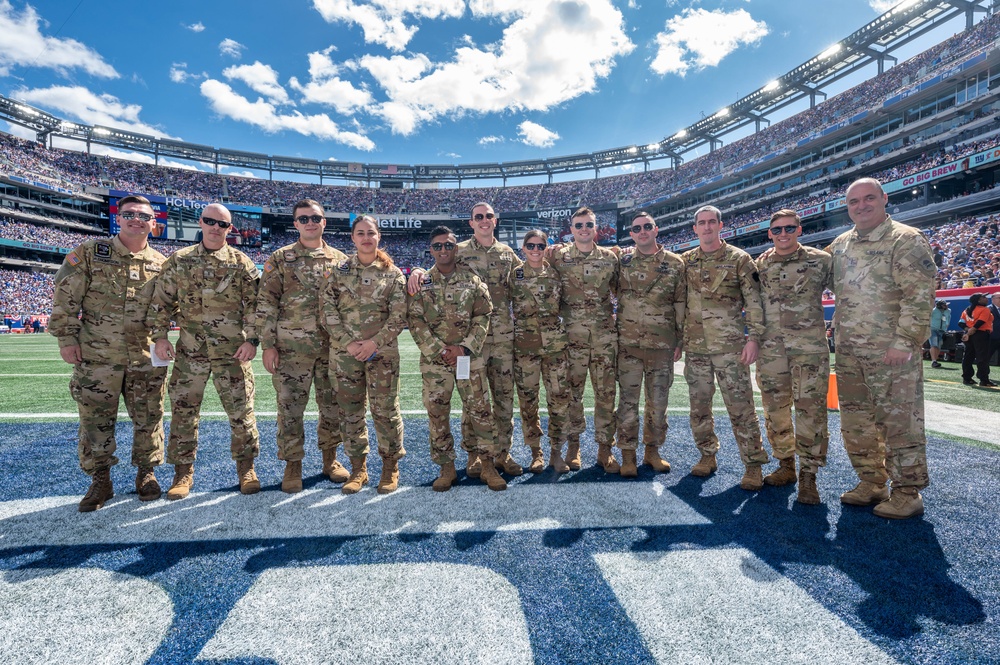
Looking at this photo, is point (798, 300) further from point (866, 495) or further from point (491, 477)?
point (491, 477)

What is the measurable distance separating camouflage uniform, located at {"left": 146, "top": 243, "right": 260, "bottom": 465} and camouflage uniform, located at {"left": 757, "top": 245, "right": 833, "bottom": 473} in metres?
4.17

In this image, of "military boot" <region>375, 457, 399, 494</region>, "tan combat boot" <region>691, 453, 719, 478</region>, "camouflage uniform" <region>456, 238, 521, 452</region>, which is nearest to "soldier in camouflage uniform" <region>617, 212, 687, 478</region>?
"tan combat boot" <region>691, 453, 719, 478</region>

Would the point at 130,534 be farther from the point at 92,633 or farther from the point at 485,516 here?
the point at 485,516

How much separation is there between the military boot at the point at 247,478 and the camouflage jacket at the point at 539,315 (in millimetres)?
2395

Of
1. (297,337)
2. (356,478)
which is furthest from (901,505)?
(297,337)

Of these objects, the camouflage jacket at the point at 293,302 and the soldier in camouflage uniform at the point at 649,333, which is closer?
the camouflage jacket at the point at 293,302

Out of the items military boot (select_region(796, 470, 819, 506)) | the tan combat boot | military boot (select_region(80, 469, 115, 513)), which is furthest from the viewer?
the tan combat boot

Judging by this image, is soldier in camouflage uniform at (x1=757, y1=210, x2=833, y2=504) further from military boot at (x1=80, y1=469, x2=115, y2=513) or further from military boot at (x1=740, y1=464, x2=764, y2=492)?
military boot at (x1=80, y1=469, x2=115, y2=513)

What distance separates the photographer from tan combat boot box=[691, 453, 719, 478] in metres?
3.75

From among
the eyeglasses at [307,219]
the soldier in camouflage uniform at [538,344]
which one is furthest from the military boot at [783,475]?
the eyeglasses at [307,219]

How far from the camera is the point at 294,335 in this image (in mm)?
3582

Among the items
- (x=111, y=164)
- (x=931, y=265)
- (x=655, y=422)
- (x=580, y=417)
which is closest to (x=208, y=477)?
(x=580, y=417)

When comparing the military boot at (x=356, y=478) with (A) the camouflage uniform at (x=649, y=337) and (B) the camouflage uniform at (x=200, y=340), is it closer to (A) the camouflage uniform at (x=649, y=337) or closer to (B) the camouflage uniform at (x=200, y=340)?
(B) the camouflage uniform at (x=200, y=340)

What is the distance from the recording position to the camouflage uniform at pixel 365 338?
354cm
